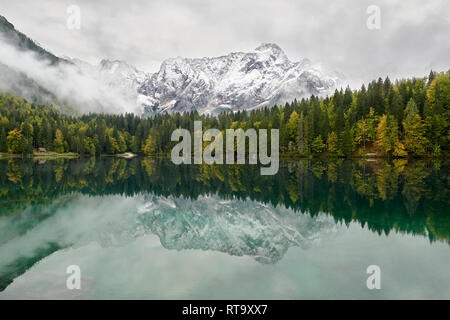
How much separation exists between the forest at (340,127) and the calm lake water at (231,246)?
206 ft

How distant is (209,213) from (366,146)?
87526mm

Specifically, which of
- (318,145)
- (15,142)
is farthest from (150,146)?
(318,145)

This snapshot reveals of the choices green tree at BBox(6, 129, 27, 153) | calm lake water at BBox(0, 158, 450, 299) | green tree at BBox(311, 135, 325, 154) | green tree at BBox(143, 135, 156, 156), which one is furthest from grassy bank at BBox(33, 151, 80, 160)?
calm lake water at BBox(0, 158, 450, 299)

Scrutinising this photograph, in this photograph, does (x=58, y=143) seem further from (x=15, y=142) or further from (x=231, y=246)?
(x=231, y=246)

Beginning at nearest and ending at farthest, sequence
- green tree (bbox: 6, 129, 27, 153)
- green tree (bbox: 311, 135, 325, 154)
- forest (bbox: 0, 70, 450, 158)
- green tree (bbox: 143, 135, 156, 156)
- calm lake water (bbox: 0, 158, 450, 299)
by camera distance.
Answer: calm lake water (bbox: 0, 158, 450, 299)
forest (bbox: 0, 70, 450, 158)
green tree (bbox: 311, 135, 325, 154)
green tree (bbox: 6, 129, 27, 153)
green tree (bbox: 143, 135, 156, 156)

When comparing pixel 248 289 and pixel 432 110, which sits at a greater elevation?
pixel 432 110

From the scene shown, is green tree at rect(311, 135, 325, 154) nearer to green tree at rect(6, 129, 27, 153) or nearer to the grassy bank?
the grassy bank

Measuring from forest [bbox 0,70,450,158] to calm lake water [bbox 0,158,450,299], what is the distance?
62.7 metres

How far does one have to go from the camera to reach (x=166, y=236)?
1714cm

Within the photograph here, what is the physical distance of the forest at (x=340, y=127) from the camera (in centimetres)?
7956

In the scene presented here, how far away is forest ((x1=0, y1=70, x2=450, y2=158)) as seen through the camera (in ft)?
261

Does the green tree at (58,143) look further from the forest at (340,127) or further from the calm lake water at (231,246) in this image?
the calm lake water at (231,246)
